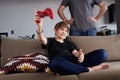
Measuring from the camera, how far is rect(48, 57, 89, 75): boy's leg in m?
2.07

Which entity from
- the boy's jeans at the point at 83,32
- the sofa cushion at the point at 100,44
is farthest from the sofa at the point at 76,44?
the boy's jeans at the point at 83,32

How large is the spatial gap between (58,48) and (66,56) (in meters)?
0.14

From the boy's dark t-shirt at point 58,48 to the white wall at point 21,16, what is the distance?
4385 mm

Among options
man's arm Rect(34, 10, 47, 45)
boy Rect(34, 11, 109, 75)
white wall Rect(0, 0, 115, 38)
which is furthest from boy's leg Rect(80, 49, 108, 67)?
white wall Rect(0, 0, 115, 38)

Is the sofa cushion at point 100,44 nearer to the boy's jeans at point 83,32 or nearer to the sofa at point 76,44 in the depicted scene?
the sofa at point 76,44

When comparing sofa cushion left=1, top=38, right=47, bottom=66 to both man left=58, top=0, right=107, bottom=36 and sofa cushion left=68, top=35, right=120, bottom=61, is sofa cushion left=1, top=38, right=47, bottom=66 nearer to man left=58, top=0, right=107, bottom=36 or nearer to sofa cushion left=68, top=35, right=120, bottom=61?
sofa cushion left=68, top=35, right=120, bottom=61

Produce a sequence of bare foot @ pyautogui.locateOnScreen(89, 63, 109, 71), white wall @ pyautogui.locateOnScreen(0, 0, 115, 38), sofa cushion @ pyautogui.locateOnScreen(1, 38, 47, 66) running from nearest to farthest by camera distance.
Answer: bare foot @ pyautogui.locateOnScreen(89, 63, 109, 71)
sofa cushion @ pyautogui.locateOnScreen(1, 38, 47, 66)
white wall @ pyautogui.locateOnScreen(0, 0, 115, 38)

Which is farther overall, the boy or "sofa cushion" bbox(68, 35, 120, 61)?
"sofa cushion" bbox(68, 35, 120, 61)

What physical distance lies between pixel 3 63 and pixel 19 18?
4.49 meters

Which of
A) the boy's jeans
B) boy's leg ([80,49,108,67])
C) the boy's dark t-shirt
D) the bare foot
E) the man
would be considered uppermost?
the man

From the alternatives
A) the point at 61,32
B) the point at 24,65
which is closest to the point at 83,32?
the point at 61,32

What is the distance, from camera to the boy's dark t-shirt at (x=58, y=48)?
2.42 metres

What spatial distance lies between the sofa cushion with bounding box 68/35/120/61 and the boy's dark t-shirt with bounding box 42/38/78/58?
157mm

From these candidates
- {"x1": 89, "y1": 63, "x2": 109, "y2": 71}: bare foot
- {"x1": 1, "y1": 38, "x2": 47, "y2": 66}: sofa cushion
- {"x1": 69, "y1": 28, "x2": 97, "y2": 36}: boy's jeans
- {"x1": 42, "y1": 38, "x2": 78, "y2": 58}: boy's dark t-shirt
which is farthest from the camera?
{"x1": 69, "y1": 28, "x2": 97, "y2": 36}: boy's jeans
